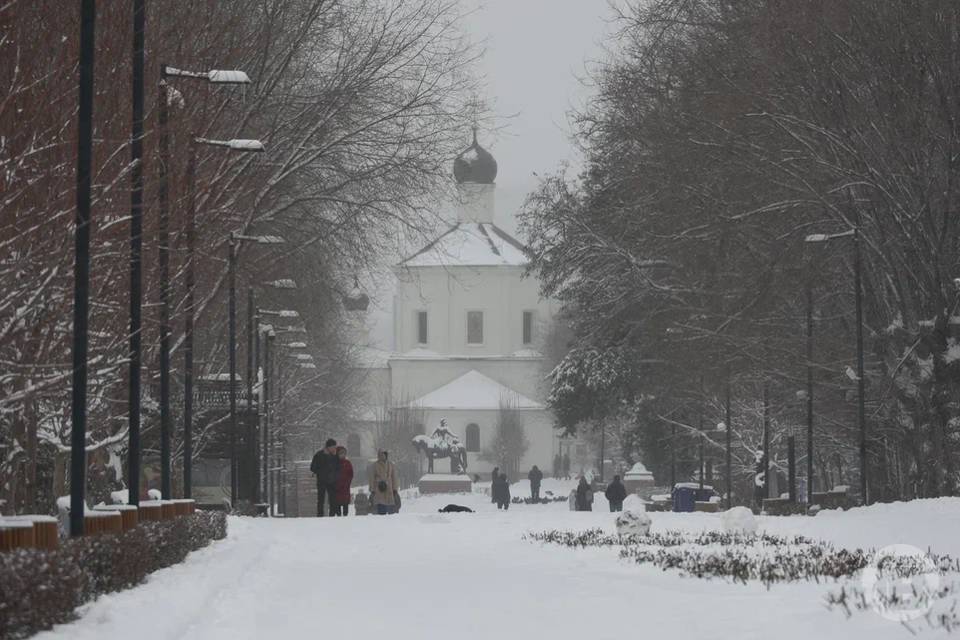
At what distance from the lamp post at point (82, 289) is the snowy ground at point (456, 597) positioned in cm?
107

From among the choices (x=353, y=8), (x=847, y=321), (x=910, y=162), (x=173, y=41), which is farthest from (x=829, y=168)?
(x=173, y=41)

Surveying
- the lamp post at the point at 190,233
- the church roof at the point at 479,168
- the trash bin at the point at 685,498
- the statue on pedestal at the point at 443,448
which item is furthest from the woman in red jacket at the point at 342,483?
the church roof at the point at 479,168

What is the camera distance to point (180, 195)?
28.9 metres

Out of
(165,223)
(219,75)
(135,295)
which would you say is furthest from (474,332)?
(135,295)

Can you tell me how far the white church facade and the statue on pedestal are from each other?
17.4m

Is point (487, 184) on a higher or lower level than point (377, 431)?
higher

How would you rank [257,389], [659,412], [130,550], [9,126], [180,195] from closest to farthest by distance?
[130,550] < [9,126] < [180,195] < [257,389] < [659,412]

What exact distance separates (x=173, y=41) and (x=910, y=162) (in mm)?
14489

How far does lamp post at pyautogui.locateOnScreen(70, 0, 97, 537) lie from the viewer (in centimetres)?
1652

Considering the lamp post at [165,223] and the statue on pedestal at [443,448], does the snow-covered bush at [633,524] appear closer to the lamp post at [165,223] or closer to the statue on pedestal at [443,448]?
the lamp post at [165,223]

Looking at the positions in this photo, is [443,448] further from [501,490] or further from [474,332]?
[501,490]

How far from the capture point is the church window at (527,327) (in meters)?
146

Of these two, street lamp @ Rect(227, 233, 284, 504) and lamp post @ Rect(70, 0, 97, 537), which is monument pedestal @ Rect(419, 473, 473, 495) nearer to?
street lamp @ Rect(227, 233, 284, 504)

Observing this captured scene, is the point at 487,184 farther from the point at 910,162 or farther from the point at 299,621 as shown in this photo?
the point at 299,621
